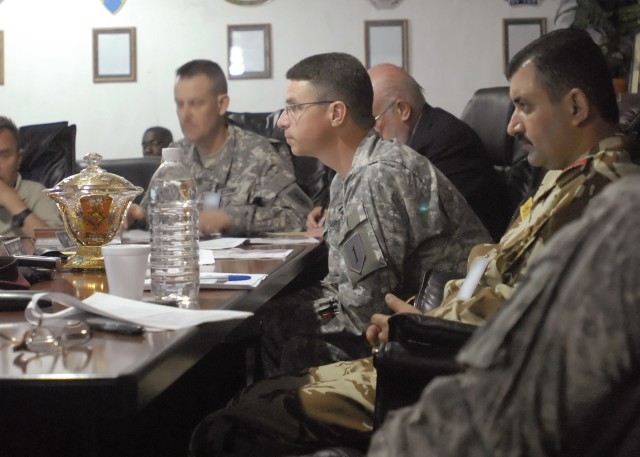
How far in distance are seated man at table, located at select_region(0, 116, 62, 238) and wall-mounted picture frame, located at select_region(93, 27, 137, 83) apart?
201 cm

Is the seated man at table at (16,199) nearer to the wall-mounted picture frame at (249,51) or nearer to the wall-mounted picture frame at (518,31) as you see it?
the wall-mounted picture frame at (249,51)

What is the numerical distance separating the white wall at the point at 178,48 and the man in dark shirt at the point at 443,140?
1.95 metres

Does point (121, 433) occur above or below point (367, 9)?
below

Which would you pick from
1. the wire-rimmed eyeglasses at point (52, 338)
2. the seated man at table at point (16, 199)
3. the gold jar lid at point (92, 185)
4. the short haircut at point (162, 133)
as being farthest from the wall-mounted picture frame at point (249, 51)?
the wire-rimmed eyeglasses at point (52, 338)

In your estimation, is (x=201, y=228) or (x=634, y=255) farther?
Answer: (x=201, y=228)

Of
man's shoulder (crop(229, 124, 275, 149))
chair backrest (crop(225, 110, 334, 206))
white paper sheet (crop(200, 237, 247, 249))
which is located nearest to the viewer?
white paper sheet (crop(200, 237, 247, 249))

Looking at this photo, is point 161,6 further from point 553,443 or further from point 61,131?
point 553,443

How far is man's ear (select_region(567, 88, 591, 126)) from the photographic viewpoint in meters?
1.72

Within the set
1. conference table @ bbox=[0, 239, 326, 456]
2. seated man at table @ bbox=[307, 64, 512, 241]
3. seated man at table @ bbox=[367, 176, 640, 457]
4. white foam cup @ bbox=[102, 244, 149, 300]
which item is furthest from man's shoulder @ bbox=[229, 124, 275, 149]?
seated man at table @ bbox=[367, 176, 640, 457]

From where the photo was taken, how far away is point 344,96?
249 centimetres

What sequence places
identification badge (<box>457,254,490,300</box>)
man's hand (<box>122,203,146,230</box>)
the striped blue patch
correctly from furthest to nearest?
1. the striped blue patch
2. man's hand (<box>122,203,146,230</box>)
3. identification badge (<box>457,254,490,300</box>)

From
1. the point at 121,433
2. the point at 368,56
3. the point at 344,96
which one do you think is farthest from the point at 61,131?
the point at 121,433

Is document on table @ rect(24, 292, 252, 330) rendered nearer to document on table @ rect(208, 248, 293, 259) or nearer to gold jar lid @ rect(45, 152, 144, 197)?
gold jar lid @ rect(45, 152, 144, 197)

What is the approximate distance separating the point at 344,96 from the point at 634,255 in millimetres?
2039
